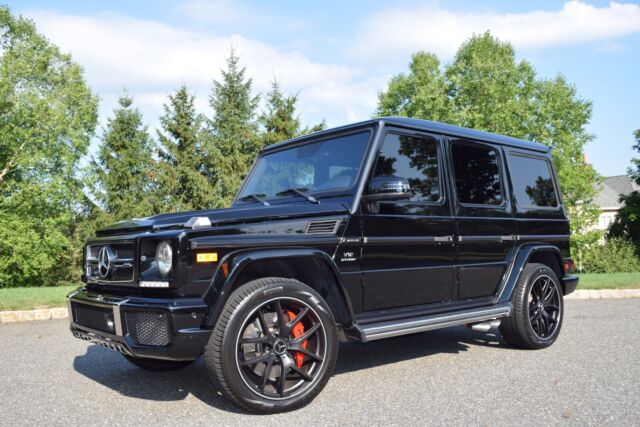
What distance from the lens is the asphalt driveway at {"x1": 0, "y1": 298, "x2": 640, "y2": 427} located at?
353 cm

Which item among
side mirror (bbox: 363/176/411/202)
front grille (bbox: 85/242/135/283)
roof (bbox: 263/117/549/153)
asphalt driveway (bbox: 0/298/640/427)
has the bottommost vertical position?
asphalt driveway (bbox: 0/298/640/427)

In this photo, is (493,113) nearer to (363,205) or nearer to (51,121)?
(51,121)

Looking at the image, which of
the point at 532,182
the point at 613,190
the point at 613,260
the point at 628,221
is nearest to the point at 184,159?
the point at 613,260

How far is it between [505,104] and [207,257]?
38275mm

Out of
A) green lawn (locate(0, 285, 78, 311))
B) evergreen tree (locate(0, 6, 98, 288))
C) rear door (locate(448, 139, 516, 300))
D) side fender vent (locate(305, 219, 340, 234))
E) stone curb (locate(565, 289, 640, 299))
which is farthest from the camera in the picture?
evergreen tree (locate(0, 6, 98, 288))

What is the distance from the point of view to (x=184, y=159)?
88.9 ft

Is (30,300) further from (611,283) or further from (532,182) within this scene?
(611,283)

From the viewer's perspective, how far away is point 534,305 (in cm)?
585

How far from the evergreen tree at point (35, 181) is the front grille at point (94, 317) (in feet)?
75.9

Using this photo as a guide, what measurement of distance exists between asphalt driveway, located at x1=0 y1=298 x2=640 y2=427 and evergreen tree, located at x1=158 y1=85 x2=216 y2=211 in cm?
2001

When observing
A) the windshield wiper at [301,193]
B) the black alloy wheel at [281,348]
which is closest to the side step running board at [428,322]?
the black alloy wheel at [281,348]

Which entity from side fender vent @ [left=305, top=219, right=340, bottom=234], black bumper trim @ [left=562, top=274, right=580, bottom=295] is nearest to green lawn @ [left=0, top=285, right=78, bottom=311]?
side fender vent @ [left=305, top=219, right=340, bottom=234]

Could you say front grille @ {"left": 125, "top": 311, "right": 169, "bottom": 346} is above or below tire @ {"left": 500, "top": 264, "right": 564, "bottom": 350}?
above

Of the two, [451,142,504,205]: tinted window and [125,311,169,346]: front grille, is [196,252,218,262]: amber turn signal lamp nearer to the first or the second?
[125,311,169,346]: front grille
